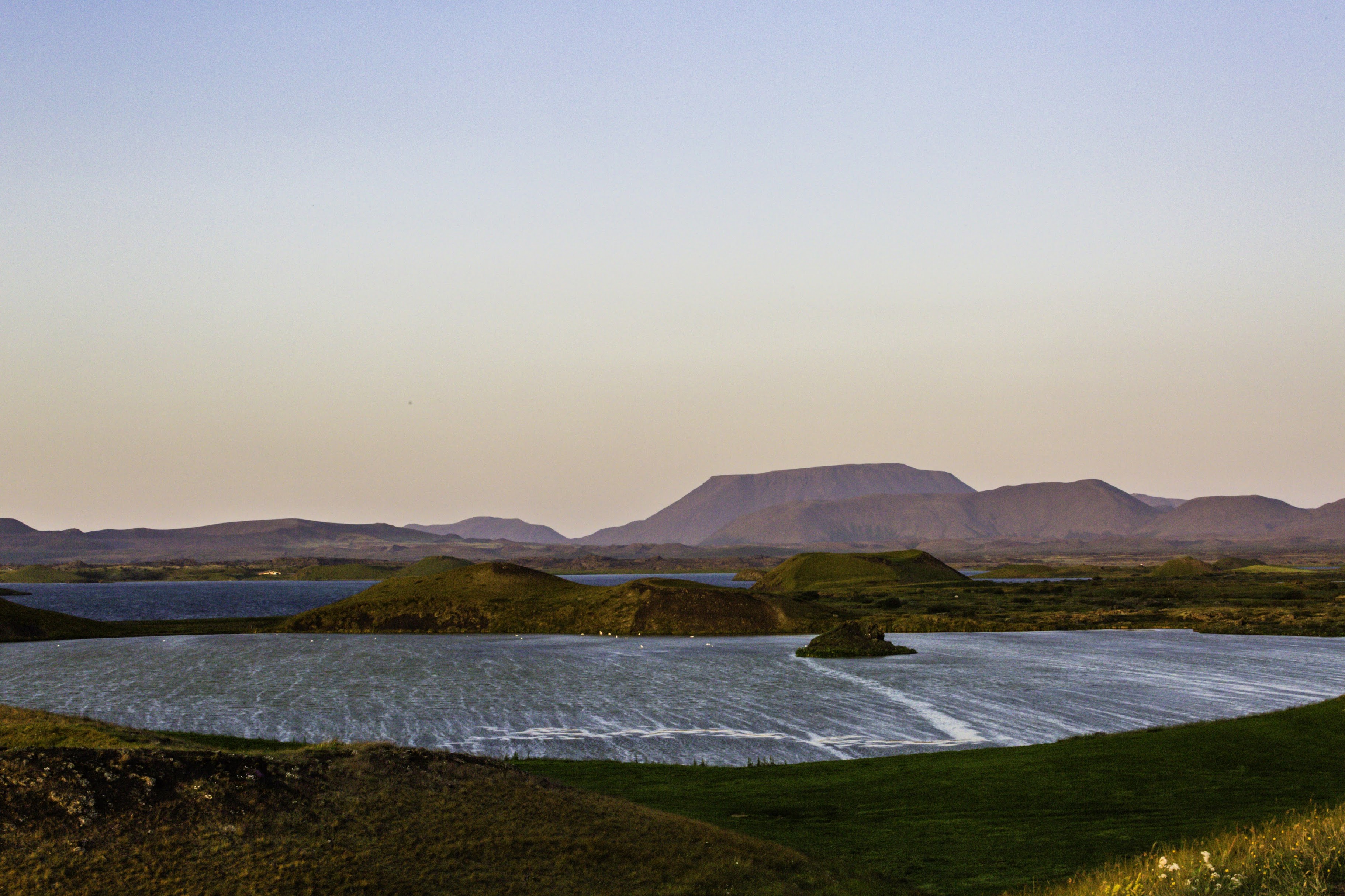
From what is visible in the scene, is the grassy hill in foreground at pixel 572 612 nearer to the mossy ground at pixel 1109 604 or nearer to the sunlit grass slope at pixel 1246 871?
the mossy ground at pixel 1109 604

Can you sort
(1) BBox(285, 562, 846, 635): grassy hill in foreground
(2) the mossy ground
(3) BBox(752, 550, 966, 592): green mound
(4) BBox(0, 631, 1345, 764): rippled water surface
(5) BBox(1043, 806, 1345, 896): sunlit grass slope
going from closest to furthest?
(5) BBox(1043, 806, 1345, 896): sunlit grass slope < (4) BBox(0, 631, 1345, 764): rippled water surface < (2) the mossy ground < (1) BBox(285, 562, 846, 635): grassy hill in foreground < (3) BBox(752, 550, 966, 592): green mound

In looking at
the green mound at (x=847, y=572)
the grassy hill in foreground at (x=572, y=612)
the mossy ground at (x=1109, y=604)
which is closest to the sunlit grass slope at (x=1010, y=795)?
the grassy hill in foreground at (x=572, y=612)

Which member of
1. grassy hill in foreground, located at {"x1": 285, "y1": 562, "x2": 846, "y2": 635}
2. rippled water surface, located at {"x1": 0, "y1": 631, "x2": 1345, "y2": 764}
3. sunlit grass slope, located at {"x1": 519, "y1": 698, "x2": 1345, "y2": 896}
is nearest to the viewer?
sunlit grass slope, located at {"x1": 519, "y1": 698, "x2": 1345, "y2": 896}

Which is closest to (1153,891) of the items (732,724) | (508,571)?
(732,724)

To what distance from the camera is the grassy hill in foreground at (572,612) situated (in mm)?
105625

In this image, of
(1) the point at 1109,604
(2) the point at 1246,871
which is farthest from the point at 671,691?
(1) the point at 1109,604

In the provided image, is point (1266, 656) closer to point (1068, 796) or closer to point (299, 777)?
point (1068, 796)

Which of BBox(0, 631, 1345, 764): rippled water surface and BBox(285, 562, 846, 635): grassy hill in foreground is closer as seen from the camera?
BBox(0, 631, 1345, 764): rippled water surface

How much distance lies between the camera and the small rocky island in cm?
7719

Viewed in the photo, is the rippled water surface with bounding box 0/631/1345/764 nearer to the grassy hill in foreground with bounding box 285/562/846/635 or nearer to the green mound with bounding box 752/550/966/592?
the grassy hill in foreground with bounding box 285/562/846/635

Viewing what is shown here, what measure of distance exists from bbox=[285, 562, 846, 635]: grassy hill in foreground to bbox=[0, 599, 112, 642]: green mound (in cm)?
1818

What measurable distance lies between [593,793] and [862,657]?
2173 inches

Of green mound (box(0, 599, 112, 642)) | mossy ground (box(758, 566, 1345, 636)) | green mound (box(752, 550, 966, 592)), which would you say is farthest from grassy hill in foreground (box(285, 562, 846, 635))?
green mound (box(752, 550, 966, 592))

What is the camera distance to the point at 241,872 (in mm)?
15859
